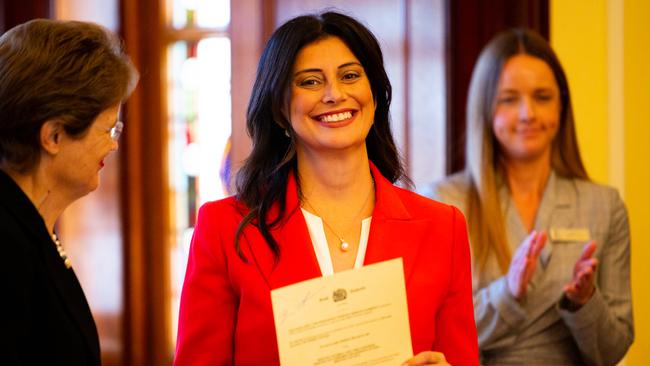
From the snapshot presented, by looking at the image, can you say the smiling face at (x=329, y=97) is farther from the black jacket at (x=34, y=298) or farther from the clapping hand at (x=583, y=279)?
the clapping hand at (x=583, y=279)

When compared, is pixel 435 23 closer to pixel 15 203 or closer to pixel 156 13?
pixel 156 13

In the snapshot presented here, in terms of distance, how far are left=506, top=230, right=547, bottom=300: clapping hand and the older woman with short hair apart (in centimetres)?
145

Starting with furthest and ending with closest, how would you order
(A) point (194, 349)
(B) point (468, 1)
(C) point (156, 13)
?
(C) point (156, 13) < (B) point (468, 1) < (A) point (194, 349)

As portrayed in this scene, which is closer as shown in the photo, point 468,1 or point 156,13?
point 468,1

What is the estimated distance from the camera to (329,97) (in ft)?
7.01

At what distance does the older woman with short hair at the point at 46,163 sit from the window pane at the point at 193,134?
291cm

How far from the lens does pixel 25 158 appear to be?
1.80 m

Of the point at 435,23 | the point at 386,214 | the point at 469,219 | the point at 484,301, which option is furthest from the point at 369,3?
the point at 386,214

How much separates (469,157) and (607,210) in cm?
52

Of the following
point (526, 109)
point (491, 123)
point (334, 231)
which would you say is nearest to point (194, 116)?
point (491, 123)

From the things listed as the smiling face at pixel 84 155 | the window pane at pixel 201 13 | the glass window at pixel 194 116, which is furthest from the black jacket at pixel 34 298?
the window pane at pixel 201 13

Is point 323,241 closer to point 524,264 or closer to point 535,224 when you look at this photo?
point 524,264

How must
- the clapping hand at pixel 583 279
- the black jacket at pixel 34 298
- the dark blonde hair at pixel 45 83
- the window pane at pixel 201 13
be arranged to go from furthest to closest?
the window pane at pixel 201 13 → the clapping hand at pixel 583 279 → the dark blonde hair at pixel 45 83 → the black jacket at pixel 34 298

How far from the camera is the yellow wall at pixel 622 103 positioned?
3.56m
